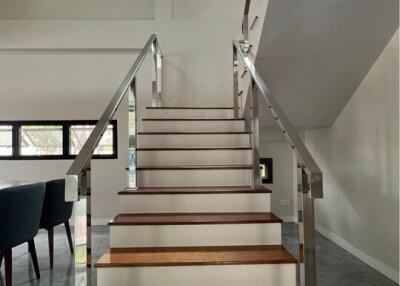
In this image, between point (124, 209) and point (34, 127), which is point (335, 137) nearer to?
point (124, 209)

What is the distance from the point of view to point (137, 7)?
212 inches

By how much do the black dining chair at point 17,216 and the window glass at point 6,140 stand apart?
289 centimetres

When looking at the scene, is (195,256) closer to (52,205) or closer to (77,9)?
(52,205)

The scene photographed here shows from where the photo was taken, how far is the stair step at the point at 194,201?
237 centimetres

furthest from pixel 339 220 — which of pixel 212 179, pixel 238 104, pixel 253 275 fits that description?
pixel 253 275

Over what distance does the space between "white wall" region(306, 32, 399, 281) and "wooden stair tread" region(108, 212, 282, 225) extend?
4.53ft

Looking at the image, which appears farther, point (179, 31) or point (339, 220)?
point (179, 31)

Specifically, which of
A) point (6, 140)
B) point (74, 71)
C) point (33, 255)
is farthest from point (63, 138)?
point (33, 255)

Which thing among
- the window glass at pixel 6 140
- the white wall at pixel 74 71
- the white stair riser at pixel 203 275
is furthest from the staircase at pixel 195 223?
the window glass at pixel 6 140

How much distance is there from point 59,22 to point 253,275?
4.87m

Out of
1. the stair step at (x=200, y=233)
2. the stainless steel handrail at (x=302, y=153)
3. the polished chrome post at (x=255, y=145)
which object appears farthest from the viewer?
the polished chrome post at (x=255, y=145)

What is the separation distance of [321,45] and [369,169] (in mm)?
1381

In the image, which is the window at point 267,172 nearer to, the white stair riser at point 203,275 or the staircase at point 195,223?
the staircase at point 195,223

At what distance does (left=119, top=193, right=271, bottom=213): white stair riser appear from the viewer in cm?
237
